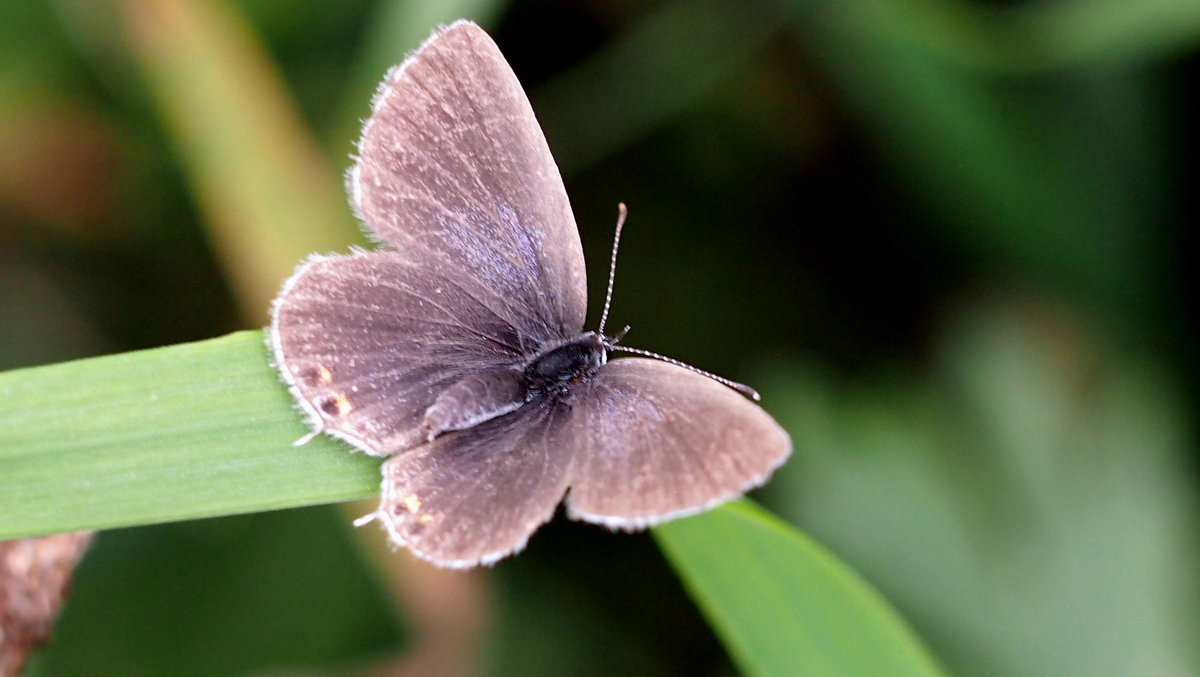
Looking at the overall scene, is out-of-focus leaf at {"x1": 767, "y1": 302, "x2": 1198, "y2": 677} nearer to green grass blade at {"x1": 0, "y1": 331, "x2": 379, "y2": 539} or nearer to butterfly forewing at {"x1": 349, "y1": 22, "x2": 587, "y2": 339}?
butterfly forewing at {"x1": 349, "y1": 22, "x2": 587, "y2": 339}

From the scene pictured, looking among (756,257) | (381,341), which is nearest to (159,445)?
(381,341)

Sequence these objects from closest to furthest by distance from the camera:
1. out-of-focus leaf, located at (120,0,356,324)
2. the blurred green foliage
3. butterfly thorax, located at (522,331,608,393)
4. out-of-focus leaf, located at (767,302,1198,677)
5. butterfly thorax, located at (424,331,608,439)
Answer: butterfly thorax, located at (424,331,608,439), butterfly thorax, located at (522,331,608,393), out-of-focus leaf, located at (767,302,1198,677), the blurred green foliage, out-of-focus leaf, located at (120,0,356,324)

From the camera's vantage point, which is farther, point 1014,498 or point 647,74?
point 647,74

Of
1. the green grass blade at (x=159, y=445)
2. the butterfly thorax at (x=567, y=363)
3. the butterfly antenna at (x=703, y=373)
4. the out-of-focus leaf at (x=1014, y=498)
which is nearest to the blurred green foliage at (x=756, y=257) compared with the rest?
the out-of-focus leaf at (x=1014, y=498)

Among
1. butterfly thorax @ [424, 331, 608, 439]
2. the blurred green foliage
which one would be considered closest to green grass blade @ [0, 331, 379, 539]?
butterfly thorax @ [424, 331, 608, 439]

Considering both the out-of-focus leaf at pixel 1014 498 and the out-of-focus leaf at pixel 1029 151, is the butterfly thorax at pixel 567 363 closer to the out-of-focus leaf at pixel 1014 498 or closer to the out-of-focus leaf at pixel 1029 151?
the out-of-focus leaf at pixel 1014 498

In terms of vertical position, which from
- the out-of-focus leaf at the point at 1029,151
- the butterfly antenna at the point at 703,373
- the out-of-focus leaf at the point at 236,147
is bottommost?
the out-of-focus leaf at the point at 236,147

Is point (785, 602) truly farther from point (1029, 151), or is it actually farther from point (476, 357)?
point (1029, 151)
